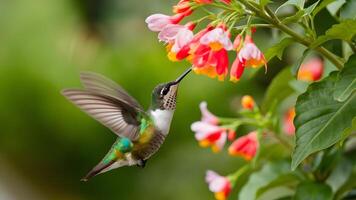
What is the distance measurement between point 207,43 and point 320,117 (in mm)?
305

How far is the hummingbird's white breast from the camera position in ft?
5.57

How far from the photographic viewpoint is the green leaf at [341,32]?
4.60ft

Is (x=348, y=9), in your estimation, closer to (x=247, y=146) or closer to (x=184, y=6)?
(x=184, y=6)

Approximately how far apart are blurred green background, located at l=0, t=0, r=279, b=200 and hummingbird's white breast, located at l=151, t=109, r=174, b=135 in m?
3.70

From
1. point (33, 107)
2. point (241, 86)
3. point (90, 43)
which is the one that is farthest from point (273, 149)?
point (90, 43)

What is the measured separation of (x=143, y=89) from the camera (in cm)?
582

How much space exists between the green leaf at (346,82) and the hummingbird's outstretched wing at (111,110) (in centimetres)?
53

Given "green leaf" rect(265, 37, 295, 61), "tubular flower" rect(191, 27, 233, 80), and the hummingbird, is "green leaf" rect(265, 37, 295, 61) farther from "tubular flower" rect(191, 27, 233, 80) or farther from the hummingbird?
the hummingbird

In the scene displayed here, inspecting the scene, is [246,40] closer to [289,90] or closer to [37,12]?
[289,90]

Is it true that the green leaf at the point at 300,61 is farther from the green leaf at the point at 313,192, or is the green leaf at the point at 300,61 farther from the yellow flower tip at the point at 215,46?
the green leaf at the point at 313,192

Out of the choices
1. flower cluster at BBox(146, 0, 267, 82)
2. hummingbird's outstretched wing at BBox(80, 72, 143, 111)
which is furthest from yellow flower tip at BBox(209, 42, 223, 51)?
hummingbird's outstretched wing at BBox(80, 72, 143, 111)

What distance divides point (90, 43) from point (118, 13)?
40 cm

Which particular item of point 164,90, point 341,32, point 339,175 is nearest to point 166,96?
point 164,90

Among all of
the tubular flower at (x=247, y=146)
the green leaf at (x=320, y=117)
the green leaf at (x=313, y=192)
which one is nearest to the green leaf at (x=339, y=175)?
the green leaf at (x=313, y=192)
